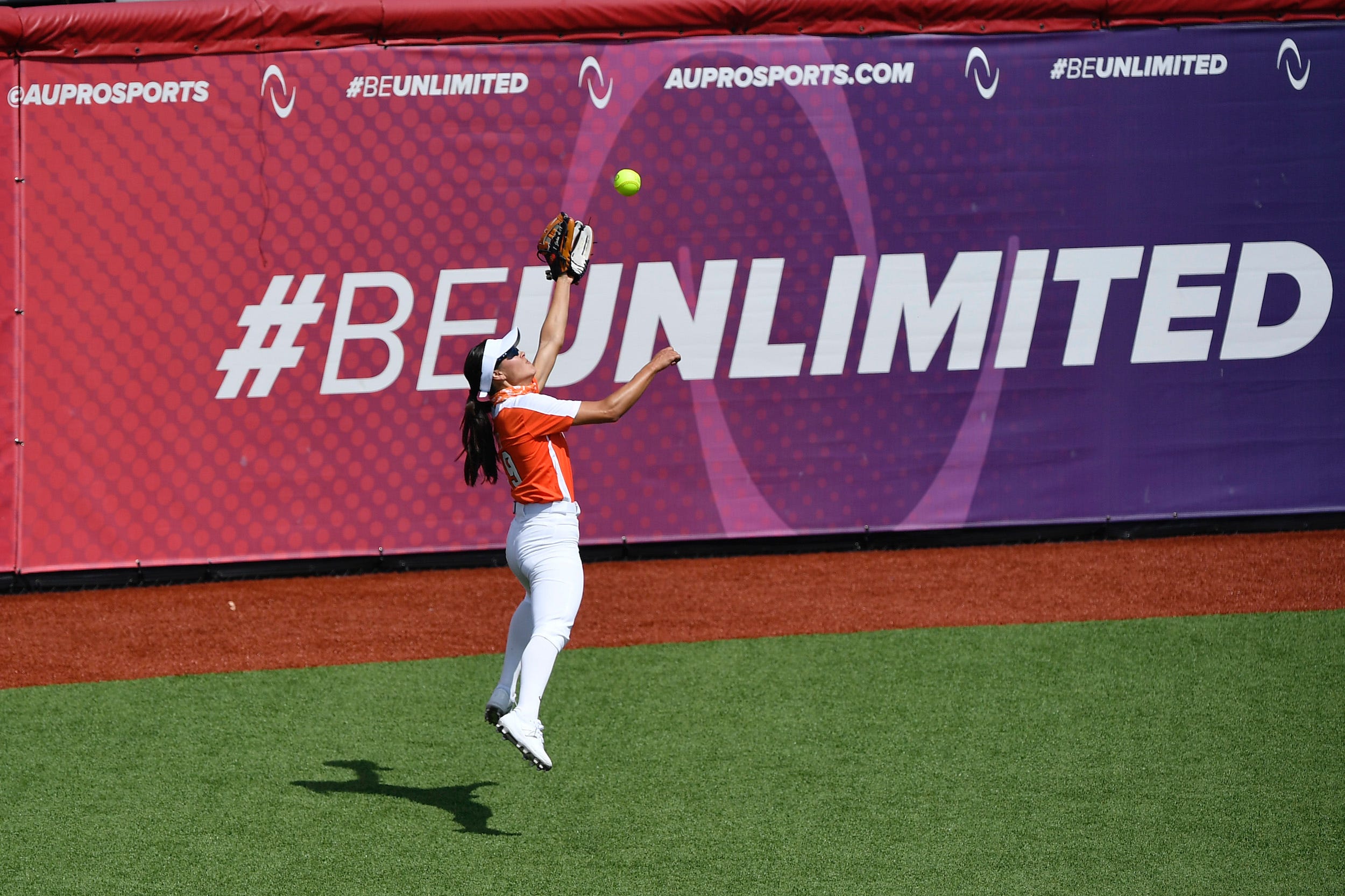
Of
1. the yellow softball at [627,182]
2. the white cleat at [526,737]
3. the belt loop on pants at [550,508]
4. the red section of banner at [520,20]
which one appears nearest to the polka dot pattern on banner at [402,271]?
the red section of banner at [520,20]

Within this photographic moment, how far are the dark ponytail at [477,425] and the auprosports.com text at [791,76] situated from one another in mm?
4520

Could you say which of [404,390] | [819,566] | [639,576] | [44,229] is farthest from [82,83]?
[819,566]

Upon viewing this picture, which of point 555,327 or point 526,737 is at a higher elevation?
point 555,327

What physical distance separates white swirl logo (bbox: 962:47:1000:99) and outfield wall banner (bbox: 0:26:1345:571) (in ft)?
0.11

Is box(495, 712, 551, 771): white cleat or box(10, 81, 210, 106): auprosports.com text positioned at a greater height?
box(10, 81, 210, 106): auprosports.com text

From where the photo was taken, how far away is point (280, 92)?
9.55 m

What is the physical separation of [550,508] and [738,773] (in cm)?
142

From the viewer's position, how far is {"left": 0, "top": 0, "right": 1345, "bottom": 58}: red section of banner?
934cm

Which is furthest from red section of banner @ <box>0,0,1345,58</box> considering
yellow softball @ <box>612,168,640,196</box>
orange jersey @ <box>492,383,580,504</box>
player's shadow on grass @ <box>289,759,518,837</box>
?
player's shadow on grass @ <box>289,759,518,837</box>

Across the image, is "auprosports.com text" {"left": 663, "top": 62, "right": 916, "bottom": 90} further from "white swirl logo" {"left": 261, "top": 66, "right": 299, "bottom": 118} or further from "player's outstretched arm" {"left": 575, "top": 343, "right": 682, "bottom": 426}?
"player's outstretched arm" {"left": 575, "top": 343, "right": 682, "bottom": 426}

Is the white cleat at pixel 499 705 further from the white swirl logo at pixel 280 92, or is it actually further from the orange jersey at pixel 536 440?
the white swirl logo at pixel 280 92

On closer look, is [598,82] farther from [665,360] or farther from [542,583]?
[542,583]

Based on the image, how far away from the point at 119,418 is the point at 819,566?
490cm

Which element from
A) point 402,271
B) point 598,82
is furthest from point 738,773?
point 598,82
